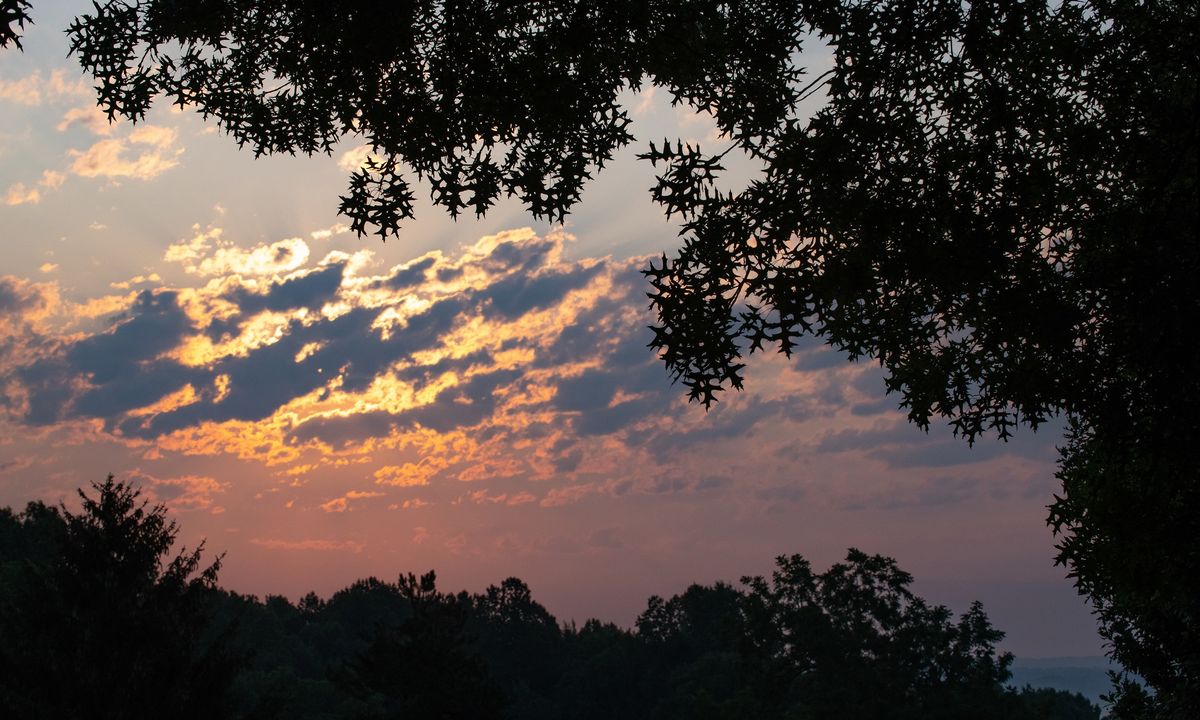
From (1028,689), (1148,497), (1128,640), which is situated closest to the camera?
(1148,497)

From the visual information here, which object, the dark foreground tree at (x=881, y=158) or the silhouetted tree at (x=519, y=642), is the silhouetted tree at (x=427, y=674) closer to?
the dark foreground tree at (x=881, y=158)

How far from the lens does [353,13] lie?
11.2m

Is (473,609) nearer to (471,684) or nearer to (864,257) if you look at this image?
(471,684)

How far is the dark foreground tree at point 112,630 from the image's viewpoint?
33125 millimetres

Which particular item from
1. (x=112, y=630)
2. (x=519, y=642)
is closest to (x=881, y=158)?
(x=112, y=630)

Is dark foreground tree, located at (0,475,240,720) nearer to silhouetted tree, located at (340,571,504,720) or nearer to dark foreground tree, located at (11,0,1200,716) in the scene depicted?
silhouetted tree, located at (340,571,504,720)

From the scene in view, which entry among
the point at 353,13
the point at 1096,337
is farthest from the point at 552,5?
the point at 1096,337

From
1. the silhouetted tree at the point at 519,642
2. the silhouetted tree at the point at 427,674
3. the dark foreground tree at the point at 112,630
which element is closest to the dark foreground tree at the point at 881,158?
the dark foreground tree at the point at 112,630

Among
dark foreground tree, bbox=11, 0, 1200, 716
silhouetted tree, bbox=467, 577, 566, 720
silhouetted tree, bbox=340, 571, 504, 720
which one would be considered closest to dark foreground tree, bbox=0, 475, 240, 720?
silhouetted tree, bbox=340, 571, 504, 720

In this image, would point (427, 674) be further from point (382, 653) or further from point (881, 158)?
point (881, 158)

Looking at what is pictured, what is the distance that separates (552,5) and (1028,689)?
249ft

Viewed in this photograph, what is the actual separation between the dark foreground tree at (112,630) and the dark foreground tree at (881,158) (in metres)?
26.7

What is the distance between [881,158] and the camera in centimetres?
1075

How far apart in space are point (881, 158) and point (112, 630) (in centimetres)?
3225
